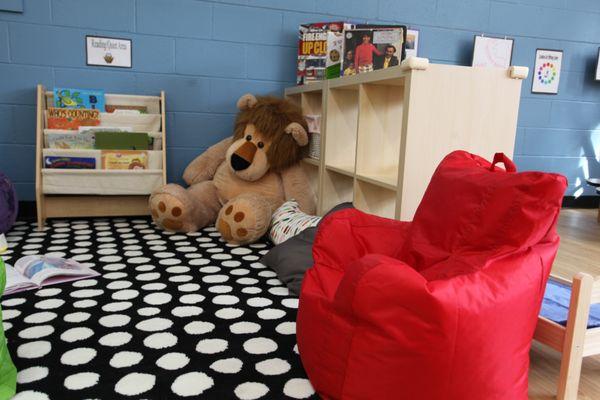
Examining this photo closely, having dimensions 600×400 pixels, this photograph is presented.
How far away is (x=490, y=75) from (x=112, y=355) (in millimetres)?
1459

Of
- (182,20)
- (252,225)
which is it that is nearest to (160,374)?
(252,225)

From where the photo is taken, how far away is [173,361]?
120 cm

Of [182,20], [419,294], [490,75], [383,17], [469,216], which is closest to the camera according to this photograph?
[419,294]

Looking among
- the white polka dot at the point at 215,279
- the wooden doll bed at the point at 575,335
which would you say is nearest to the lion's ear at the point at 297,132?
the white polka dot at the point at 215,279

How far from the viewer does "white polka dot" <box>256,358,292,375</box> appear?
3.84 feet

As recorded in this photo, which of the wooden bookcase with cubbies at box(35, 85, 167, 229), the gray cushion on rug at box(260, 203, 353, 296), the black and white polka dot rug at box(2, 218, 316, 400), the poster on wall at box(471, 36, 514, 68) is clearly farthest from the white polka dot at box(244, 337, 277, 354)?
the poster on wall at box(471, 36, 514, 68)

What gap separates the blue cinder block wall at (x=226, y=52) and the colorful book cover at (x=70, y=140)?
0.29 meters

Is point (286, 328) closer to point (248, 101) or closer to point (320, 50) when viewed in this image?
point (248, 101)

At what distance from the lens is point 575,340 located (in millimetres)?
1073

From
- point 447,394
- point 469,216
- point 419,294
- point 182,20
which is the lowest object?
point 447,394

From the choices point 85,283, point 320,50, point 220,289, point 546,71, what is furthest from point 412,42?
point 85,283

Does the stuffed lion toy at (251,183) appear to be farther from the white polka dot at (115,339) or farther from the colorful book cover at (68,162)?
the white polka dot at (115,339)

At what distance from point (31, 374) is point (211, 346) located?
16.3 inches

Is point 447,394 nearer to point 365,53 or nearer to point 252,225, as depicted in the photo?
point 252,225
